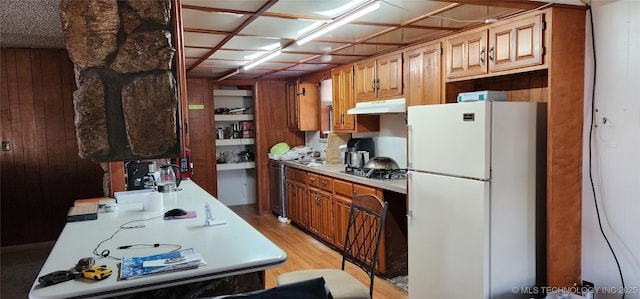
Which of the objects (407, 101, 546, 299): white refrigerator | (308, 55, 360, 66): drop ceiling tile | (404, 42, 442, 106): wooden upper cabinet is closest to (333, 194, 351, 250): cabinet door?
(404, 42, 442, 106): wooden upper cabinet

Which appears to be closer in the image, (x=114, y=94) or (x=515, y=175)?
(x=114, y=94)

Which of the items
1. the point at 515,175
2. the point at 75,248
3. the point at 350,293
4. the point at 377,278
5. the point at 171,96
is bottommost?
the point at 377,278

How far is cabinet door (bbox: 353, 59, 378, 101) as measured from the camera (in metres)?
4.18

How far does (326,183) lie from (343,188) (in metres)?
0.41

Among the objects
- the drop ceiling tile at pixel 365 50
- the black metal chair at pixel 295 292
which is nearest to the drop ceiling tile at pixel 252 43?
the drop ceiling tile at pixel 365 50

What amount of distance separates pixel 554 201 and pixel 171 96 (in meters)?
2.31

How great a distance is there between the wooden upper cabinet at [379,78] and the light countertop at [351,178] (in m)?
0.81

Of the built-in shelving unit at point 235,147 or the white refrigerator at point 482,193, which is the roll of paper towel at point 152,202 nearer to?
the white refrigerator at point 482,193

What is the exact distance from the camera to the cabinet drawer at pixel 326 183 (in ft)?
14.6

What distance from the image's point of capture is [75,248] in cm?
202

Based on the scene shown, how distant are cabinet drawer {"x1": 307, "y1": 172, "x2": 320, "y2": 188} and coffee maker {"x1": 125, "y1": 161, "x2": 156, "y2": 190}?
1853 millimetres

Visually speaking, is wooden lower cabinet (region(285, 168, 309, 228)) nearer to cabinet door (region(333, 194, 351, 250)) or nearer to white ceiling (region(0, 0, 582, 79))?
cabinet door (region(333, 194, 351, 250))

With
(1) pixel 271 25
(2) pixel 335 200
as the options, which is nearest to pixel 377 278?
(2) pixel 335 200

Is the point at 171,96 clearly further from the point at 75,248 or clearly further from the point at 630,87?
the point at 630,87
